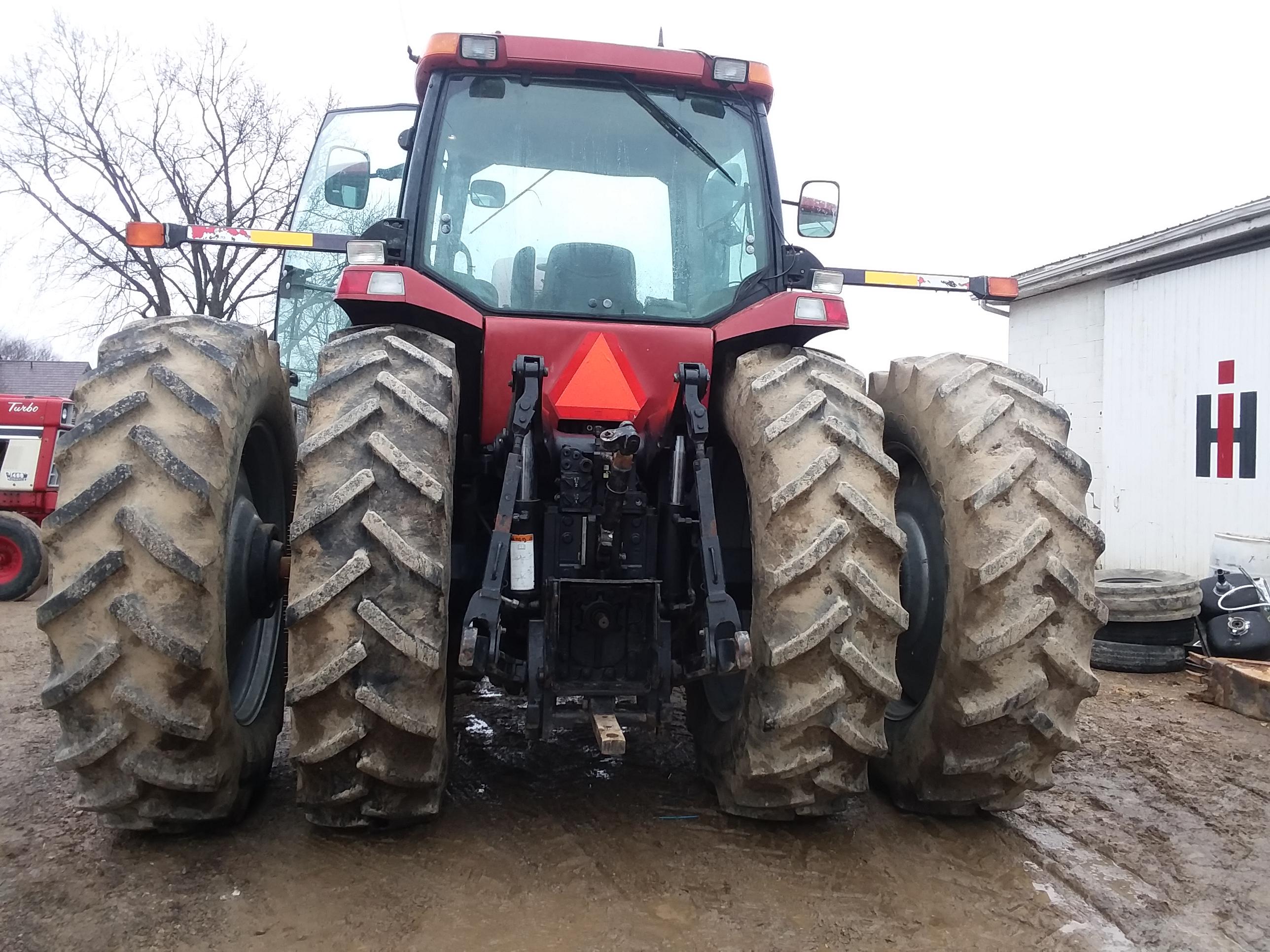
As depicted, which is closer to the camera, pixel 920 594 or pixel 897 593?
pixel 897 593

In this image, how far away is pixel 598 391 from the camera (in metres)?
3.30

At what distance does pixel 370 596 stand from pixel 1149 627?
19.0ft

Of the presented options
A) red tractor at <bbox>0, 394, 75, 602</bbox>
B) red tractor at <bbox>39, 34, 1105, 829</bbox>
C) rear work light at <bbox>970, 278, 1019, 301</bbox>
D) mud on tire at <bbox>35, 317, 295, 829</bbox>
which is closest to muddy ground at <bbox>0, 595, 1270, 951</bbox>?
red tractor at <bbox>39, 34, 1105, 829</bbox>

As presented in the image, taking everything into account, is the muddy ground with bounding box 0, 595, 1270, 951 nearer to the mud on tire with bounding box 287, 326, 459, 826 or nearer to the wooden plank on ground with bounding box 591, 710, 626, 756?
the mud on tire with bounding box 287, 326, 459, 826

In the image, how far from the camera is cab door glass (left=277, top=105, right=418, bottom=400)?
6191 millimetres

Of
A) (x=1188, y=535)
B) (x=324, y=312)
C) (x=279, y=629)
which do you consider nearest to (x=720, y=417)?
(x=279, y=629)

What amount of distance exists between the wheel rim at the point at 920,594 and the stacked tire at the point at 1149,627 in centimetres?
348

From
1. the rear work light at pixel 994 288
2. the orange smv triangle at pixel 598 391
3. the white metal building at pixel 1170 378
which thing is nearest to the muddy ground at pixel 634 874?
the orange smv triangle at pixel 598 391

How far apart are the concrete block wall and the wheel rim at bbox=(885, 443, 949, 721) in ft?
23.8

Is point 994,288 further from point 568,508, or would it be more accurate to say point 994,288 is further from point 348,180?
point 348,180

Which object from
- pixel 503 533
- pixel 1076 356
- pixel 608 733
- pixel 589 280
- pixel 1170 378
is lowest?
pixel 608 733

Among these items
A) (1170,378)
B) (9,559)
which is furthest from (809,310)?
(9,559)

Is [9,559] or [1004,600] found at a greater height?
[1004,600]

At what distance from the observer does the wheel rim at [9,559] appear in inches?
369
